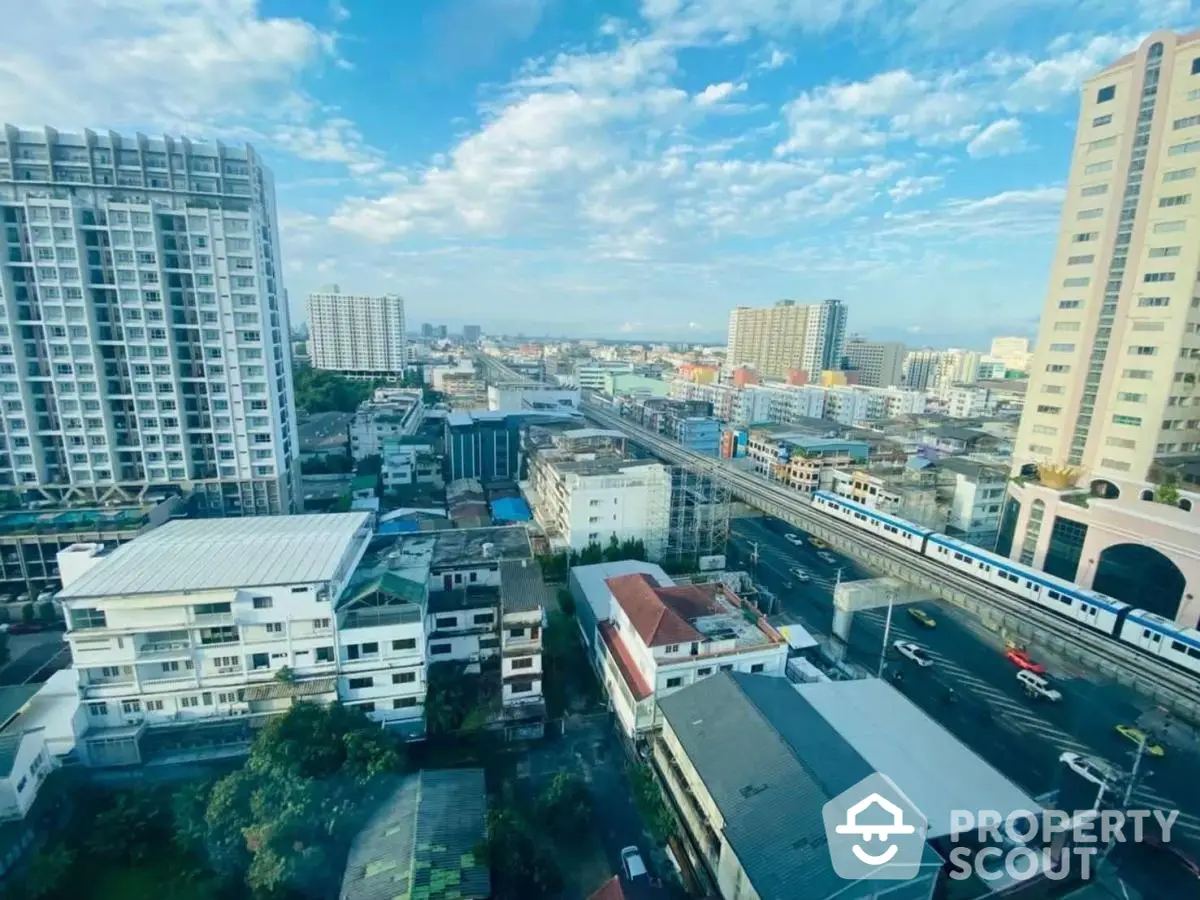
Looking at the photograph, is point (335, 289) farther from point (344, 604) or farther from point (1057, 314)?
point (1057, 314)

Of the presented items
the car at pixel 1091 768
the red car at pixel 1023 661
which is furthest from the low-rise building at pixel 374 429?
the car at pixel 1091 768

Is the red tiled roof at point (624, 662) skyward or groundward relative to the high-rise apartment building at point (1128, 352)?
groundward

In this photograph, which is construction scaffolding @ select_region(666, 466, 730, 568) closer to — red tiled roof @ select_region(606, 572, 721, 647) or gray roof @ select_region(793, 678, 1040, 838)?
red tiled roof @ select_region(606, 572, 721, 647)

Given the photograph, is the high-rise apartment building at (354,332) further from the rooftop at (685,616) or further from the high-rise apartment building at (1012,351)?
the high-rise apartment building at (1012,351)

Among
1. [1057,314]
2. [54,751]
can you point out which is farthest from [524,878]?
[1057,314]

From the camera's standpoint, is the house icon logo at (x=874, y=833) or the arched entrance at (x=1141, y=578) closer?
the house icon logo at (x=874, y=833)

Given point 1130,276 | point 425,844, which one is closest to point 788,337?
point 1130,276
